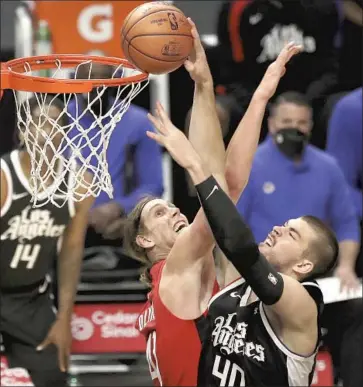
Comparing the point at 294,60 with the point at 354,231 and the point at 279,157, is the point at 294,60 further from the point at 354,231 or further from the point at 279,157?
the point at 354,231

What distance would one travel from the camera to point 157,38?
319 centimetres

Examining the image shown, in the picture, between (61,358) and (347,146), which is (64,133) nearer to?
(61,358)

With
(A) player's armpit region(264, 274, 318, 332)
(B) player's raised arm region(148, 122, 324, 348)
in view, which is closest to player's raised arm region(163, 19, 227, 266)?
(B) player's raised arm region(148, 122, 324, 348)

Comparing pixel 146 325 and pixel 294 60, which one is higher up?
pixel 294 60

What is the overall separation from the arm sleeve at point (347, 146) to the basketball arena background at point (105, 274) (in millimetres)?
900

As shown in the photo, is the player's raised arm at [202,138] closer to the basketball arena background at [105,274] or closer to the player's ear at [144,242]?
the player's ear at [144,242]

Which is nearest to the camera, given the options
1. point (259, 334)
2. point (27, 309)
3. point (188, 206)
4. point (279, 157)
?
point (259, 334)

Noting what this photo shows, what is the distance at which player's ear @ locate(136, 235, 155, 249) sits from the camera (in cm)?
363

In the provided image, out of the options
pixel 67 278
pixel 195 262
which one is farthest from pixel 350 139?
pixel 195 262

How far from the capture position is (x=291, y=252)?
3.41 meters

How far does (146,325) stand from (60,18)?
3053 mm

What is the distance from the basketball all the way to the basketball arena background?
241 centimetres

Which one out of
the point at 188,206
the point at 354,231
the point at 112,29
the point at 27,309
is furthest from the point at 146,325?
the point at 112,29

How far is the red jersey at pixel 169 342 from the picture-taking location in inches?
130
